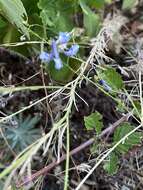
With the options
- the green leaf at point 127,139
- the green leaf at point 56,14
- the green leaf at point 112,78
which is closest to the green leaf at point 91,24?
the green leaf at point 56,14

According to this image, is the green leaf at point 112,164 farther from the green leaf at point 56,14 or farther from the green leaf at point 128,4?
the green leaf at point 128,4

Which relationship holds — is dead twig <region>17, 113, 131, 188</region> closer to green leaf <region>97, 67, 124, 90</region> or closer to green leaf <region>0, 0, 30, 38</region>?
green leaf <region>97, 67, 124, 90</region>

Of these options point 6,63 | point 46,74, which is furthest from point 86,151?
point 6,63

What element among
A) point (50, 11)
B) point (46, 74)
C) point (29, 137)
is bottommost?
point (29, 137)

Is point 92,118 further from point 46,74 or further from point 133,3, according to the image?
point 133,3

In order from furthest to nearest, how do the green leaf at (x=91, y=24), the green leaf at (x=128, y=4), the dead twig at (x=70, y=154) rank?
the green leaf at (x=128, y=4) < the green leaf at (x=91, y=24) < the dead twig at (x=70, y=154)

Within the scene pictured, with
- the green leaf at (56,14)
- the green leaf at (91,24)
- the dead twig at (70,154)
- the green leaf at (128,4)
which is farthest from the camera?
the green leaf at (128,4)

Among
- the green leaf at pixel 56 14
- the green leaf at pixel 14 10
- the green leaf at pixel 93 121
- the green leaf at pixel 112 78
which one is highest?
the green leaf at pixel 14 10
